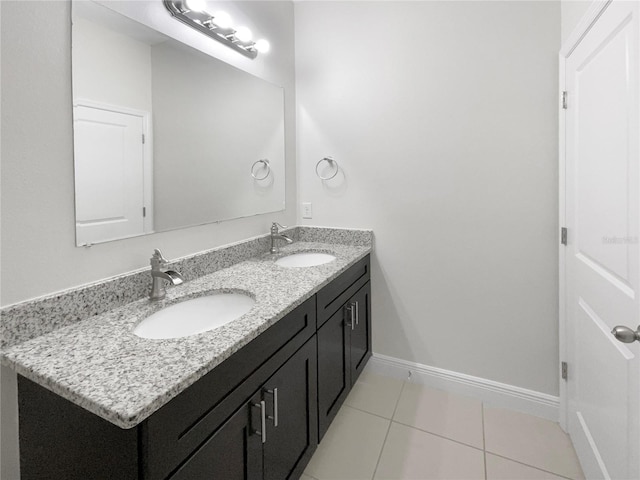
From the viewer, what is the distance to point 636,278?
96 cm

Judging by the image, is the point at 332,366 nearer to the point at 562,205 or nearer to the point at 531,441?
the point at 531,441

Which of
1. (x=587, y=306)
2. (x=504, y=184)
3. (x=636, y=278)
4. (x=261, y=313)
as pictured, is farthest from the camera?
(x=504, y=184)

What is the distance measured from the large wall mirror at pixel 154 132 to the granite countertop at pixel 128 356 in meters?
0.30

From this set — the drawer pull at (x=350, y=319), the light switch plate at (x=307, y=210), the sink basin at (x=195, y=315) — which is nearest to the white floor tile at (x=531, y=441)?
the drawer pull at (x=350, y=319)

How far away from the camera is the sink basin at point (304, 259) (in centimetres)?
197

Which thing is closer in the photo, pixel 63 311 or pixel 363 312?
pixel 63 311

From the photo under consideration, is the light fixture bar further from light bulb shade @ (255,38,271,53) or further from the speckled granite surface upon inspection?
the speckled granite surface

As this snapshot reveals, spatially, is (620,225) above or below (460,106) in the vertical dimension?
below

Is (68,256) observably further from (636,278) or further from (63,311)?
(636,278)

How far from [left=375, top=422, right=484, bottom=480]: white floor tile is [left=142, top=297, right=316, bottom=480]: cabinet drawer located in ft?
2.69

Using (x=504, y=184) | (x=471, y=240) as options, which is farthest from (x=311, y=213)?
(x=504, y=184)

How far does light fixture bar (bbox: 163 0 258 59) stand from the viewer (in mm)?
1350

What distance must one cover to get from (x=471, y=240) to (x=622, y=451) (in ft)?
3.48

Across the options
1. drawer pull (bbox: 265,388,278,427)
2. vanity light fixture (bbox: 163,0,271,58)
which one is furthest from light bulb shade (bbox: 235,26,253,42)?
drawer pull (bbox: 265,388,278,427)
